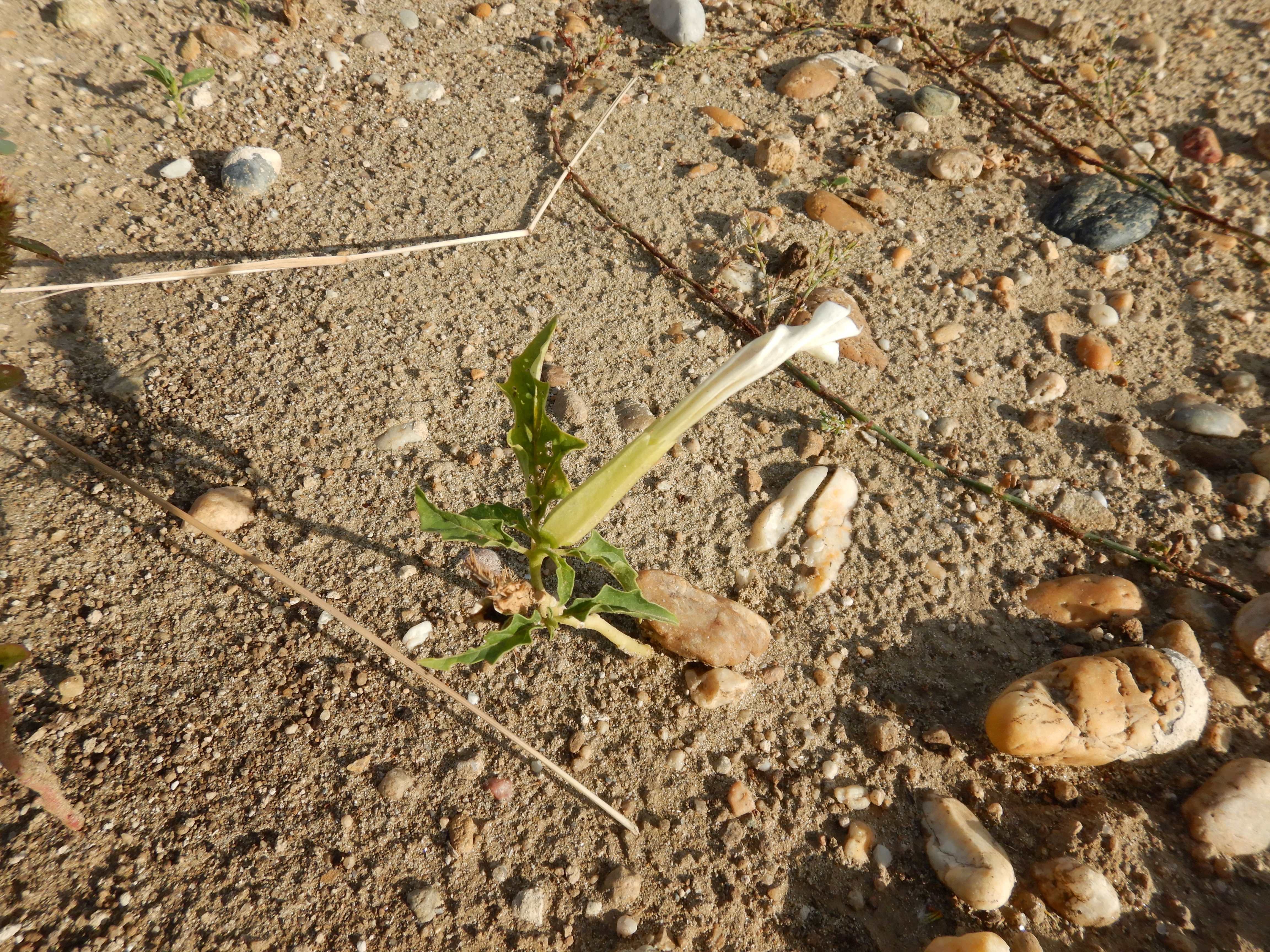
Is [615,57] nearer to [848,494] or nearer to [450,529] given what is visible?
[848,494]

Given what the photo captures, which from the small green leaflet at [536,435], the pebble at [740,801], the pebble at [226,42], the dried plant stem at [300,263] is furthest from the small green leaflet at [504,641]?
the pebble at [226,42]

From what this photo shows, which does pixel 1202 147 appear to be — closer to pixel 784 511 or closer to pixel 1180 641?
pixel 1180 641

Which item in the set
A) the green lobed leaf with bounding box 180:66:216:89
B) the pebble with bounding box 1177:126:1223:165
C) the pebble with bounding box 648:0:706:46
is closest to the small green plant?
the green lobed leaf with bounding box 180:66:216:89

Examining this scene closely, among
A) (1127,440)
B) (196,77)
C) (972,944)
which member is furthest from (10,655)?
(1127,440)

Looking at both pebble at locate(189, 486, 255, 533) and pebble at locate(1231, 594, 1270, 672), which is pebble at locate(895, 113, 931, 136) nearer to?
pebble at locate(1231, 594, 1270, 672)

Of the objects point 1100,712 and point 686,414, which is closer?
point 686,414

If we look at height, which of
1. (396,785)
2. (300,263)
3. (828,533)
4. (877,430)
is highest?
(877,430)
